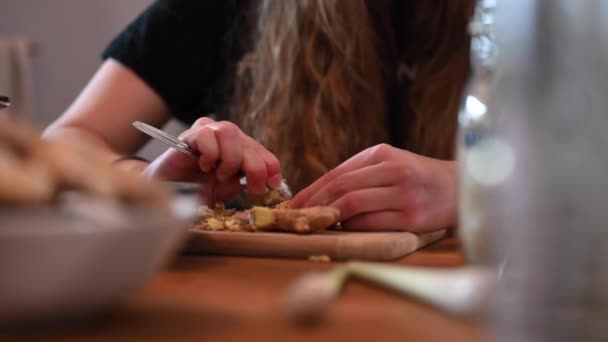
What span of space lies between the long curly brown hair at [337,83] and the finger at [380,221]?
47 cm

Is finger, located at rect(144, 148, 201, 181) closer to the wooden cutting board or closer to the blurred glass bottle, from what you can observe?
the wooden cutting board

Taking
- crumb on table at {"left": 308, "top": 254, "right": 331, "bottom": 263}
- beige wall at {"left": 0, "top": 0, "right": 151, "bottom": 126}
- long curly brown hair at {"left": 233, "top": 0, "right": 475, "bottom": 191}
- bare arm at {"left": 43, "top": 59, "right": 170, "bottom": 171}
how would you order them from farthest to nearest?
beige wall at {"left": 0, "top": 0, "right": 151, "bottom": 126}, bare arm at {"left": 43, "top": 59, "right": 170, "bottom": 171}, long curly brown hair at {"left": 233, "top": 0, "right": 475, "bottom": 191}, crumb on table at {"left": 308, "top": 254, "right": 331, "bottom": 263}

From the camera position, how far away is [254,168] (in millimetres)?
812

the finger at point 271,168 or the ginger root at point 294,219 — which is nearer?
the ginger root at point 294,219

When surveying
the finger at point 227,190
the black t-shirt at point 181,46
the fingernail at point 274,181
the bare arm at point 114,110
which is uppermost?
the black t-shirt at point 181,46

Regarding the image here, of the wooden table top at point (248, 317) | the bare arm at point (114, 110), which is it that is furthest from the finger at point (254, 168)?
the bare arm at point (114, 110)

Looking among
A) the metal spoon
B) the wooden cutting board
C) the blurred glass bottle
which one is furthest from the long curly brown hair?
the blurred glass bottle

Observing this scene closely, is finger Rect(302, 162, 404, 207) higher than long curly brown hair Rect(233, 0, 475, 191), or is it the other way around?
long curly brown hair Rect(233, 0, 475, 191)

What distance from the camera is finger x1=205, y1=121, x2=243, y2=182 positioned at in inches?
32.1

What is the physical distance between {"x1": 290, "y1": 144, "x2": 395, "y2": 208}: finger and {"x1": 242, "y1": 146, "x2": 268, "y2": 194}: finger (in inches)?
1.8

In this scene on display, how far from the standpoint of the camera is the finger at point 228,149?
82 cm

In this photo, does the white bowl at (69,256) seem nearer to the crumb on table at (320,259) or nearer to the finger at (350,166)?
the crumb on table at (320,259)

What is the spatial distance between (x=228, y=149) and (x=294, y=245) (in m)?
0.22

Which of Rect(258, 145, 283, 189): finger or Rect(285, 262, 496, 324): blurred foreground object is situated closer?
Rect(285, 262, 496, 324): blurred foreground object
